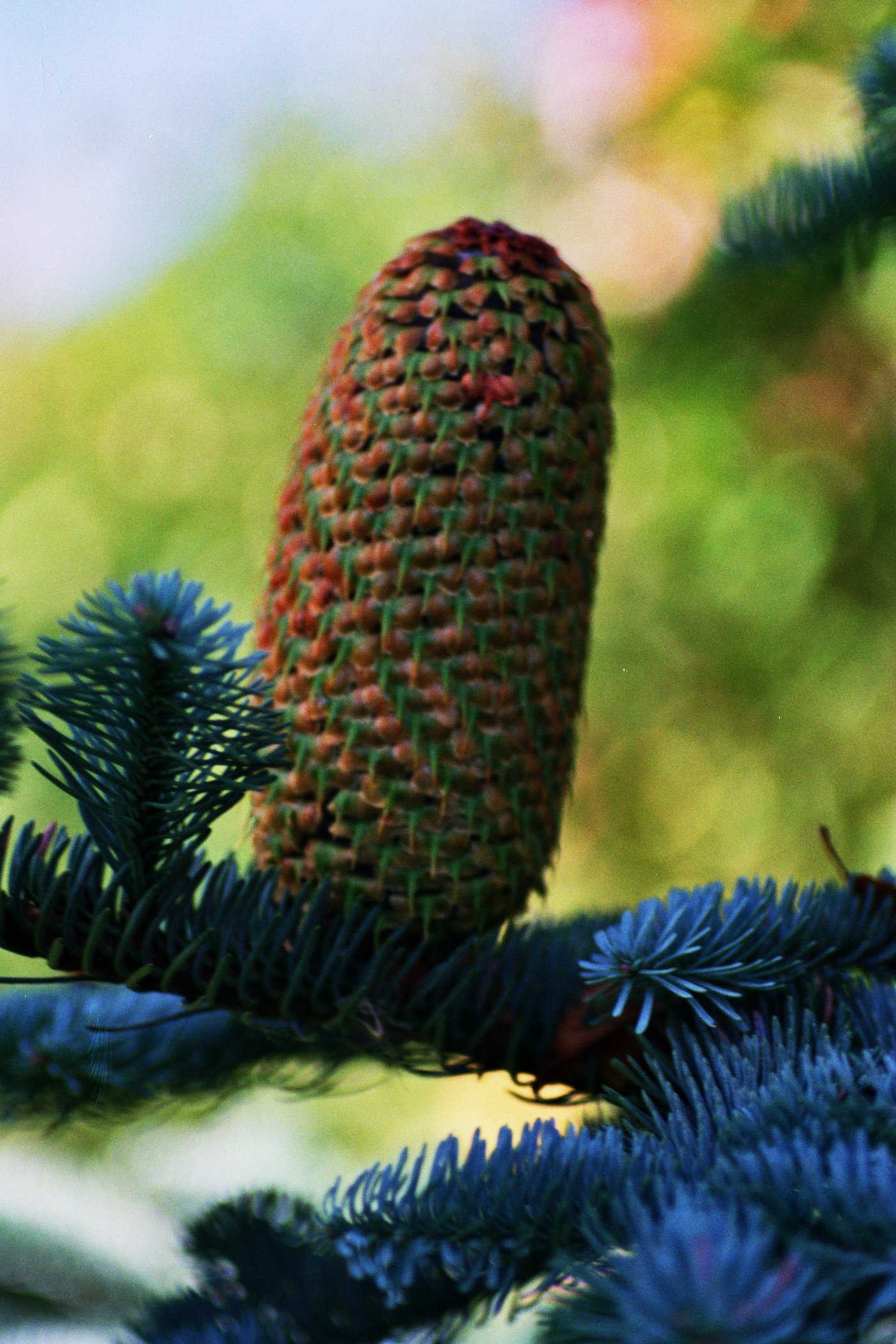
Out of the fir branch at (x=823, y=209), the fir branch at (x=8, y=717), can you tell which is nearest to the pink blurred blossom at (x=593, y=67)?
the fir branch at (x=823, y=209)

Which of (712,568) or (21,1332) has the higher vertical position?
(712,568)

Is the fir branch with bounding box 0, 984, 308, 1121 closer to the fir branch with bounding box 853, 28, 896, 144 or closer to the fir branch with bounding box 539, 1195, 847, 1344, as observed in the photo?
the fir branch with bounding box 539, 1195, 847, 1344

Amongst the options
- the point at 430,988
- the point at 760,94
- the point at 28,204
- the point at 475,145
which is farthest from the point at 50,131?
the point at 430,988

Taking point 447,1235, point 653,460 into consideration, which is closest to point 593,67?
point 653,460

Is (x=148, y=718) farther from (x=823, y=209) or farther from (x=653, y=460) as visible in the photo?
(x=653, y=460)

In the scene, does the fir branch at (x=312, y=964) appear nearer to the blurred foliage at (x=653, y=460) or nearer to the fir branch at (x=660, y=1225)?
the fir branch at (x=660, y=1225)

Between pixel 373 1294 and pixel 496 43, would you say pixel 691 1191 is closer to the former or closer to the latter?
pixel 373 1294

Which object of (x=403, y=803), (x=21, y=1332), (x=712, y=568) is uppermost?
(x=712, y=568)
